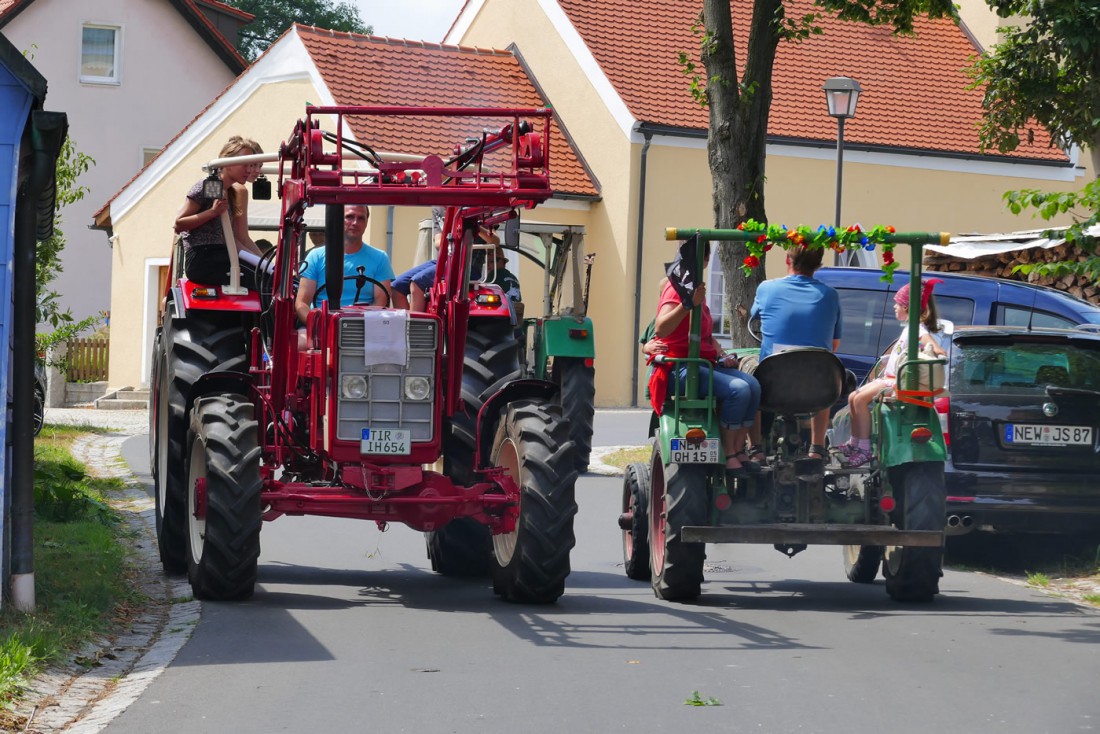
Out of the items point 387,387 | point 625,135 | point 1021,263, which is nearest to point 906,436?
point 387,387

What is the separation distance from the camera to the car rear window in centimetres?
1155

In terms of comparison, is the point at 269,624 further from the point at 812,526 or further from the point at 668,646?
the point at 812,526

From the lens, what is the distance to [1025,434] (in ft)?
37.6

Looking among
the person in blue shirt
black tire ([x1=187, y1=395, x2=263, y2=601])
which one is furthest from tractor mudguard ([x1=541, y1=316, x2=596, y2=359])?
black tire ([x1=187, y1=395, x2=263, y2=601])

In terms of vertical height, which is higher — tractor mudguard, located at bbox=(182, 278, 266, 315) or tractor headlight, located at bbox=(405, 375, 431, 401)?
tractor mudguard, located at bbox=(182, 278, 266, 315)

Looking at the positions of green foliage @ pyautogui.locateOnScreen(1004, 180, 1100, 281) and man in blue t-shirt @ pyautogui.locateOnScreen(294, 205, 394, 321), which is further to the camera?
green foliage @ pyautogui.locateOnScreen(1004, 180, 1100, 281)

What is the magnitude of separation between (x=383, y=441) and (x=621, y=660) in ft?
6.95

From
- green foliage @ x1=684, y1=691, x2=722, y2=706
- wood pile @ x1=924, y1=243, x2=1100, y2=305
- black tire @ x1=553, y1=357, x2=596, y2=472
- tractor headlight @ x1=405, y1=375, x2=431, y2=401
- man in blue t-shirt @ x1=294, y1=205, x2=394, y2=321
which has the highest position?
wood pile @ x1=924, y1=243, x2=1100, y2=305

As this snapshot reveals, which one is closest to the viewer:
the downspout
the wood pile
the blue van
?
the blue van

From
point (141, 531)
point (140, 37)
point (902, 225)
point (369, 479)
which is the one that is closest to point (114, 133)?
point (140, 37)

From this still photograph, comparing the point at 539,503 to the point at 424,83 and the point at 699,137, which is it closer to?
the point at 699,137

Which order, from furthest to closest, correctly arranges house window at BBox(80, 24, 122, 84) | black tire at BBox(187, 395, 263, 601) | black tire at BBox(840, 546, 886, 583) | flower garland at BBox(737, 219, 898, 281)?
house window at BBox(80, 24, 122, 84), black tire at BBox(840, 546, 886, 583), flower garland at BBox(737, 219, 898, 281), black tire at BBox(187, 395, 263, 601)

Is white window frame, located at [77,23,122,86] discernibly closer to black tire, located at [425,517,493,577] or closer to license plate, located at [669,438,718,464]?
black tire, located at [425,517,493,577]

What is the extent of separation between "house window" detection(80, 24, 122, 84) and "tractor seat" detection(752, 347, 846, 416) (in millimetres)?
40627
